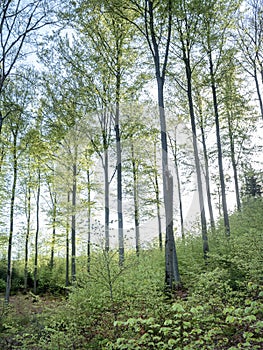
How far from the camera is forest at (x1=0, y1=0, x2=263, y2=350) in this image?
303 inches

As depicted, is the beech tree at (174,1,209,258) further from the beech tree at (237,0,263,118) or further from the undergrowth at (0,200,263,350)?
the beech tree at (237,0,263,118)

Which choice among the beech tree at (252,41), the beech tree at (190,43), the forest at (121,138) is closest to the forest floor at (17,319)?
the forest at (121,138)

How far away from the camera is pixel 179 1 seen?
8555 mm

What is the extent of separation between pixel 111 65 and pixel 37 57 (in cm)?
310

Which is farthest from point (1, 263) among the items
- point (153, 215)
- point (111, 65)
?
point (111, 65)

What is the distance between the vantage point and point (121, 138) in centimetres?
1237

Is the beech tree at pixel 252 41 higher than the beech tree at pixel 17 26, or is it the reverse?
the beech tree at pixel 252 41

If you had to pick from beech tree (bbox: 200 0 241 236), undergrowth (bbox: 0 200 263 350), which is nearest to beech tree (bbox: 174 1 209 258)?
beech tree (bbox: 200 0 241 236)

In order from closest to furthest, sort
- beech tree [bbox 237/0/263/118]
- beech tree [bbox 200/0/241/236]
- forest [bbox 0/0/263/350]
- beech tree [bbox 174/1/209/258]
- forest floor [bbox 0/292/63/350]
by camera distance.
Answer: forest floor [bbox 0/292/63/350] → forest [bbox 0/0/263/350] → beech tree [bbox 174/1/209/258] → beech tree [bbox 200/0/241/236] → beech tree [bbox 237/0/263/118]

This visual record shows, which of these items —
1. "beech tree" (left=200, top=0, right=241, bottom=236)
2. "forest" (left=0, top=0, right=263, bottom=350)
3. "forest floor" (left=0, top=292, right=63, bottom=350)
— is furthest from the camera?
"beech tree" (left=200, top=0, right=241, bottom=236)

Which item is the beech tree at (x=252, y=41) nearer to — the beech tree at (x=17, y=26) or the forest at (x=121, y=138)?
the forest at (x=121, y=138)

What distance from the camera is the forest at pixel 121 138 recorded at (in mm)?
7691

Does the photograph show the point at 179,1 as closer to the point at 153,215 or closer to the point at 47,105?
the point at 47,105

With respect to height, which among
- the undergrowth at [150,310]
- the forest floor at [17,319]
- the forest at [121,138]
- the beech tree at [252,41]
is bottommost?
the forest floor at [17,319]
